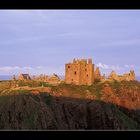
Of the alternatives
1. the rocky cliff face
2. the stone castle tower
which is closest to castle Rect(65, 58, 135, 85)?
the stone castle tower

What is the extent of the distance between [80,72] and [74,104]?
214 cm

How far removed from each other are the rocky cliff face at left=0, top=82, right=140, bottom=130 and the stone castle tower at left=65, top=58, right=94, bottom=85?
53 cm

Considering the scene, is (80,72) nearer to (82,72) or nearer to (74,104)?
(82,72)

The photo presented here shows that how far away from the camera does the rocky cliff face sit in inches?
495

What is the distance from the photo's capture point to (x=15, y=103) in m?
12.9

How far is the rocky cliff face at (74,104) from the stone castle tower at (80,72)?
532 millimetres

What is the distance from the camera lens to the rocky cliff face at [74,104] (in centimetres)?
1256

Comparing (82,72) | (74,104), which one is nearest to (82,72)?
(82,72)

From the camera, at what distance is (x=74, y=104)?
14328 millimetres

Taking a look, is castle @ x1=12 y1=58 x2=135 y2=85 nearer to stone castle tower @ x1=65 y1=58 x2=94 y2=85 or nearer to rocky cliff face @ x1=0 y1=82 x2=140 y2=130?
stone castle tower @ x1=65 y1=58 x2=94 y2=85

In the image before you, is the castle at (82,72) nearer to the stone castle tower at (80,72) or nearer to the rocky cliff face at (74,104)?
the stone castle tower at (80,72)

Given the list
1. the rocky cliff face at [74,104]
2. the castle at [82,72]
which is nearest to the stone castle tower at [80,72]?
the castle at [82,72]
